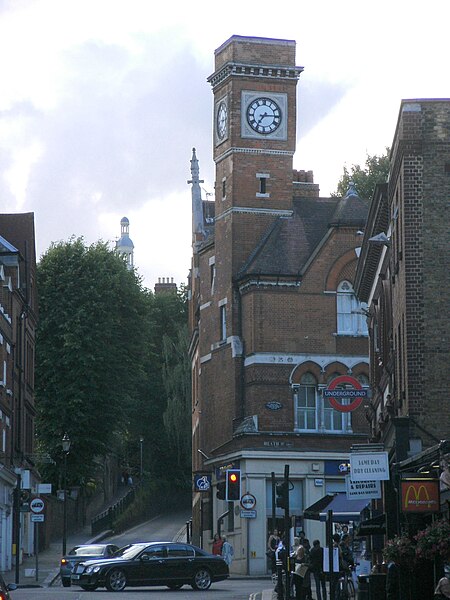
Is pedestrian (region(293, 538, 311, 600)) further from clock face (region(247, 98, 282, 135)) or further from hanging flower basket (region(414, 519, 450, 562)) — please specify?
clock face (region(247, 98, 282, 135))

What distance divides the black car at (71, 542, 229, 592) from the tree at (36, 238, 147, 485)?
27.7 metres

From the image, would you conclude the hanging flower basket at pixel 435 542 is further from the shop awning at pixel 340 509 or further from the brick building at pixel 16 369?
the brick building at pixel 16 369

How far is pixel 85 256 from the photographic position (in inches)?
2879

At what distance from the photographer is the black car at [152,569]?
38906 millimetres

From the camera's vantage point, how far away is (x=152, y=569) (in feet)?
130

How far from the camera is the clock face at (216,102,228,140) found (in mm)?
62494

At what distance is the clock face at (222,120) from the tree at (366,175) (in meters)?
13.5

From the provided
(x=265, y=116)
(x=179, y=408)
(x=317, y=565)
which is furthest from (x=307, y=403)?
(x=317, y=565)

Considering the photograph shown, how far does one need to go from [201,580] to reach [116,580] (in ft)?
8.89

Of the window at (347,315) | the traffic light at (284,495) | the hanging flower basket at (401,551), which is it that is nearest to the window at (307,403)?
the window at (347,315)

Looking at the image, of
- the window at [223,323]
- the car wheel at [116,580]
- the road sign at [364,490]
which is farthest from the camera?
the window at [223,323]

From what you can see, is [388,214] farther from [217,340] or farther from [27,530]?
[27,530]

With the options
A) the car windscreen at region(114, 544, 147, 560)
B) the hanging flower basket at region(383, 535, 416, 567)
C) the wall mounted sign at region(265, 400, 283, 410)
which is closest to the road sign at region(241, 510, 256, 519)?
the wall mounted sign at region(265, 400, 283, 410)

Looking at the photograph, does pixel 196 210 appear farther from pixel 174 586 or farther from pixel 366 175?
pixel 174 586
